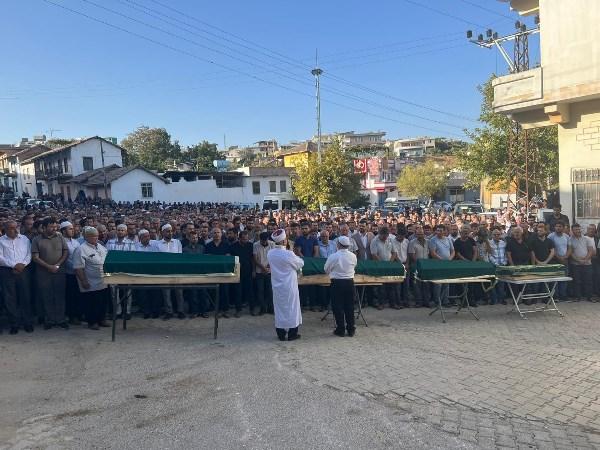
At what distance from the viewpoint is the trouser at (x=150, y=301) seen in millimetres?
9430

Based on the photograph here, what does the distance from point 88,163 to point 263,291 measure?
53753 millimetres

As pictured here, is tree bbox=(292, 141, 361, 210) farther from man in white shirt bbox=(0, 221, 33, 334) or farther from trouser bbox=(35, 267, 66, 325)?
man in white shirt bbox=(0, 221, 33, 334)

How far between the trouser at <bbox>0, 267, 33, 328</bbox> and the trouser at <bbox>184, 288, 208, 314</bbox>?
266 centimetres

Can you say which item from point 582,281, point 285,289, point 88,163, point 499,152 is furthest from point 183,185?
point 285,289

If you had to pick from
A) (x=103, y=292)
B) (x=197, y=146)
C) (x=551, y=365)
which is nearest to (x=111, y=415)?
(x=103, y=292)

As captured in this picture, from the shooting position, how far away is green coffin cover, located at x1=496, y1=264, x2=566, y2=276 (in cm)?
954

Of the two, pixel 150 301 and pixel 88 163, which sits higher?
pixel 88 163

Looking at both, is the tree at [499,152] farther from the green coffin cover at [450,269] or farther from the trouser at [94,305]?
the trouser at [94,305]

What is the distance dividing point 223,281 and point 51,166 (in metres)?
60.7

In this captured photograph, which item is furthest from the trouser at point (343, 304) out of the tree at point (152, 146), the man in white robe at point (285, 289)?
the tree at point (152, 146)

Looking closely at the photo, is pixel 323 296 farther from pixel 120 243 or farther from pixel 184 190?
pixel 184 190

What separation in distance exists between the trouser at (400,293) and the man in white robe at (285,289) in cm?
309

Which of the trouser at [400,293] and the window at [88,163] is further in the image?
the window at [88,163]

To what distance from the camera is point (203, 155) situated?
7669 centimetres
